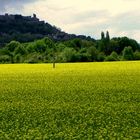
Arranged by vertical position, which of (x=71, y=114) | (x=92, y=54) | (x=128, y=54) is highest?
(x=92, y=54)

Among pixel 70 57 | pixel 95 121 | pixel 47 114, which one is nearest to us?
pixel 95 121

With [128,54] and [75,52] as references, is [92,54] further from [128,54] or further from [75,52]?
[128,54]

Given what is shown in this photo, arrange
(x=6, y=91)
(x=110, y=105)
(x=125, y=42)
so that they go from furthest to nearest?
(x=125, y=42) < (x=6, y=91) < (x=110, y=105)

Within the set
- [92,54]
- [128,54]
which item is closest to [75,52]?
[92,54]

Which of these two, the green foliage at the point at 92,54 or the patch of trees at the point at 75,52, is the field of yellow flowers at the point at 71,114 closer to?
the patch of trees at the point at 75,52

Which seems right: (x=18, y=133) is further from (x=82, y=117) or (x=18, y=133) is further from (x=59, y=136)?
(x=82, y=117)

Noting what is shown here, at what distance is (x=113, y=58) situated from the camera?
140 metres

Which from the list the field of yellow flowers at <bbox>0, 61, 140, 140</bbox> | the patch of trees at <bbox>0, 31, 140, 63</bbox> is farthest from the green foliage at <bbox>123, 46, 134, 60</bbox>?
the field of yellow flowers at <bbox>0, 61, 140, 140</bbox>

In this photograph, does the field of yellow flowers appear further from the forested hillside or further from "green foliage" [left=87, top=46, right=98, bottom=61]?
"green foliage" [left=87, top=46, right=98, bottom=61]

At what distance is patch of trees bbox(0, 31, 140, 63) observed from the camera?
13575 centimetres

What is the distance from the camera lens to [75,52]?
140m

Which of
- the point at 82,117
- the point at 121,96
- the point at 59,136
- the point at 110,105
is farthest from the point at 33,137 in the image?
the point at 121,96

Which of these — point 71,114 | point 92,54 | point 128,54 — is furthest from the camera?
point 128,54

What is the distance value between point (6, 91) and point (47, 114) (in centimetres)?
1204
